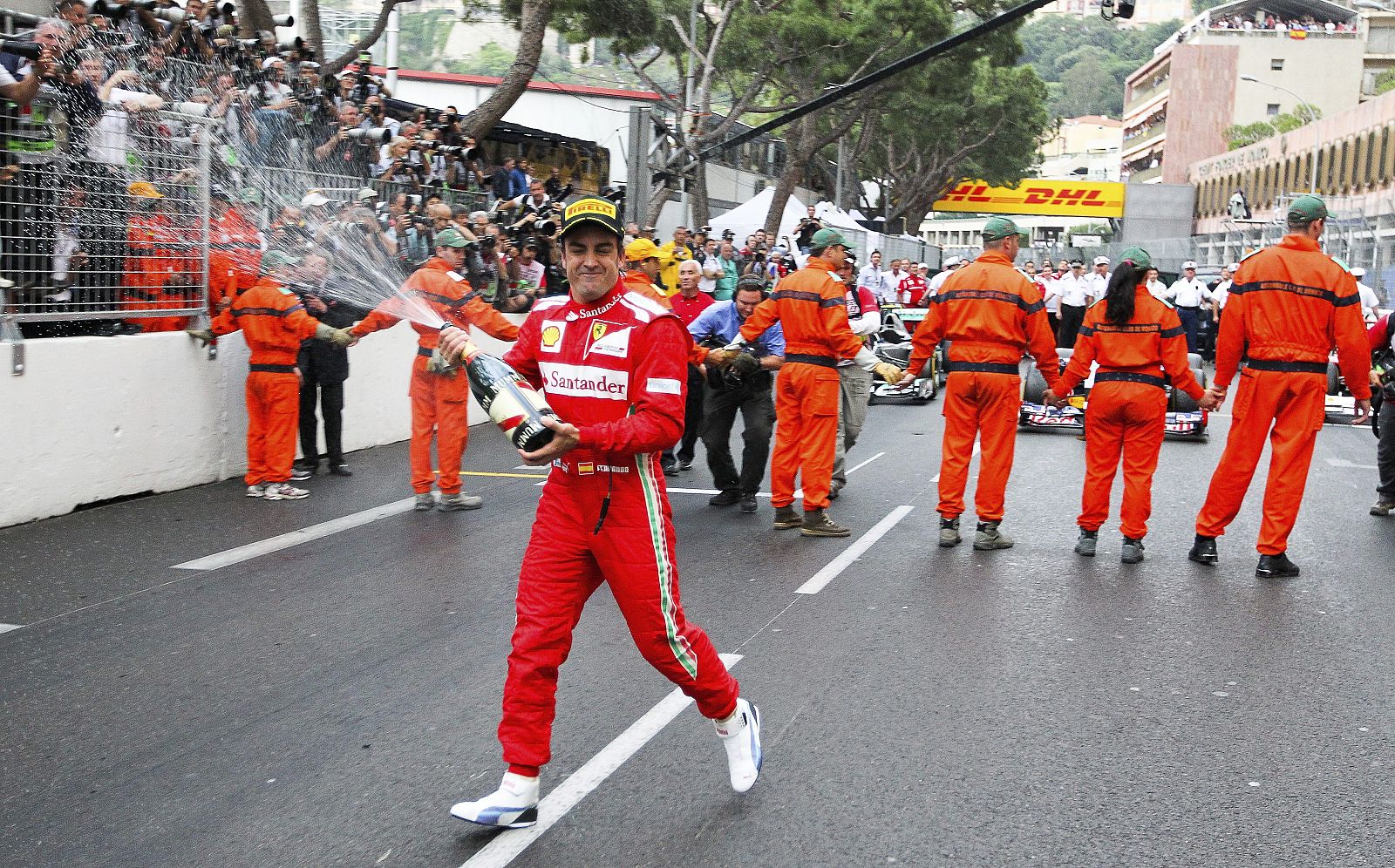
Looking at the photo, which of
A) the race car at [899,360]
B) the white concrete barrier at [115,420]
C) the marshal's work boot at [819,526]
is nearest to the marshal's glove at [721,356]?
the marshal's work boot at [819,526]

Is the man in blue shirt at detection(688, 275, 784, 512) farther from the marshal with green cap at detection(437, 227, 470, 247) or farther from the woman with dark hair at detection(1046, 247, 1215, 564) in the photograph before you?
the woman with dark hair at detection(1046, 247, 1215, 564)

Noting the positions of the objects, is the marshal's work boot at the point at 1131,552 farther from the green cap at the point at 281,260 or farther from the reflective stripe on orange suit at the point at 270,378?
the green cap at the point at 281,260

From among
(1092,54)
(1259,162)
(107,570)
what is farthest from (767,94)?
(1092,54)

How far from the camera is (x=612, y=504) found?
Answer: 15.0 feet

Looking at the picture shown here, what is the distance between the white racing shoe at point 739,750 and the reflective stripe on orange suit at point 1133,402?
16.0ft

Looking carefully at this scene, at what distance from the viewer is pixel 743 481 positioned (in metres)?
10.8

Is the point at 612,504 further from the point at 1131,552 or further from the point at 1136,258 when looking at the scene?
the point at 1136,258

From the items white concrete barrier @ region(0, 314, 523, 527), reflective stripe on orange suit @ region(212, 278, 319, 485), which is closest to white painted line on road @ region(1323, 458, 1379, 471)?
reflective stripe on orange suit @ region(212, 278, 319, 485)

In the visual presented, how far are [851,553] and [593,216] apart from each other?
4946mm

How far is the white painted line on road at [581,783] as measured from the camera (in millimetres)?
4281

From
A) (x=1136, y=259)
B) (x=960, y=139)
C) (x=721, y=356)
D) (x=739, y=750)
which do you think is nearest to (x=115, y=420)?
(x=721, y=356)

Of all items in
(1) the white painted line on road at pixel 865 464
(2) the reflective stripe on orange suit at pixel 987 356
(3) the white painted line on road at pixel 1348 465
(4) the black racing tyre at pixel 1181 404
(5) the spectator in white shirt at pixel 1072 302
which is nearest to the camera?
(2) the reflective stripe on orange suit at pixel 987 356

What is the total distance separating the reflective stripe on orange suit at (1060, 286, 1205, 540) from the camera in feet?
29.8

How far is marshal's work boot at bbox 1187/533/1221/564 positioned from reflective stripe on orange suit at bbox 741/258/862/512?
2291mm
